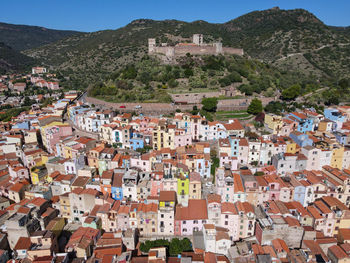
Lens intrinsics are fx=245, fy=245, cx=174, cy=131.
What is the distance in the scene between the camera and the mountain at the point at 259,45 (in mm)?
81688

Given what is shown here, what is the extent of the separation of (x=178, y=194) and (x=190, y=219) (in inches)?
137

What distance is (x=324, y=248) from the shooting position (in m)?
23.1

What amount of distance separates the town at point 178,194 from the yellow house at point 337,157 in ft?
0.48

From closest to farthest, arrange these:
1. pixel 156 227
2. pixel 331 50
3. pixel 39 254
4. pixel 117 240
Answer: pixel 39 254, pixel 117 240, pixel 156 227, pixel 331 50

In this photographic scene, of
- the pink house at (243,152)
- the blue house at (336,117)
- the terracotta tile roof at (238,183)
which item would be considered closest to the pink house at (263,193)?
the terracotta tile roof at (238,183)

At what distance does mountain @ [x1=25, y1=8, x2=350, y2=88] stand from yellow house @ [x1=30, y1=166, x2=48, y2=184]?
54660mm

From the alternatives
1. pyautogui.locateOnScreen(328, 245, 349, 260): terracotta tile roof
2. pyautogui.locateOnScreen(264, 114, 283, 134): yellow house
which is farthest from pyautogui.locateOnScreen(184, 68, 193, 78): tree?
pyautogui.locateOnScreen(328, 245, 349, 260): terracotta tile roof

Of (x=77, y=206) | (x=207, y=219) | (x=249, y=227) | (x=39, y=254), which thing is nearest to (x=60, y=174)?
(x=77, y=206)

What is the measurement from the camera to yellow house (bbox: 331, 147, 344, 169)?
3156cm

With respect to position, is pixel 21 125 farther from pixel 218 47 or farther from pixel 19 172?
pixel 218 47

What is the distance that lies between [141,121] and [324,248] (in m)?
27.5

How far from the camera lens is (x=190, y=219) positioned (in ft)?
79.2

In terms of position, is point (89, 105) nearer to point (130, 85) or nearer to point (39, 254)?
point (130, 85)

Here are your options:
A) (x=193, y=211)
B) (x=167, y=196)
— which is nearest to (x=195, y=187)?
(x=193, y=211)
